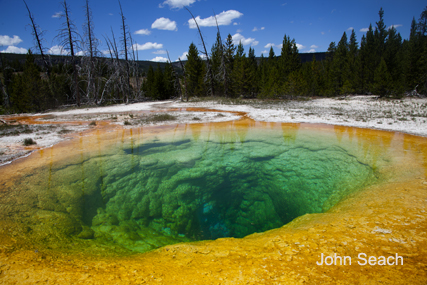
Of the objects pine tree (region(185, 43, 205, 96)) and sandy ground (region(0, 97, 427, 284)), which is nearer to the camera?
sandy ground (region(0, 97, 427, 284))

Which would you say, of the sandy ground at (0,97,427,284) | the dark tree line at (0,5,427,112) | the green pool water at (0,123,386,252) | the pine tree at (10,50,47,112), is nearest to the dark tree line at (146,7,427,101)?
the dark tree line at (0,5,427,112)

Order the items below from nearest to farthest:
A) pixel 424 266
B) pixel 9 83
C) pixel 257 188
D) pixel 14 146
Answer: pixel 424 266 → pixel 257 188 → pixel 14 146 → pixel 9 83

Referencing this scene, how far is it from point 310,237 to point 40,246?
354 centimetres

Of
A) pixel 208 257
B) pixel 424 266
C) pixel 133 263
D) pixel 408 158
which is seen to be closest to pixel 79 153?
pixel 133 263

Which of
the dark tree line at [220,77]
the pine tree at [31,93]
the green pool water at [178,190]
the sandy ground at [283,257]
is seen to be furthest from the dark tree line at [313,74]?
the sandy ground at [283,257]

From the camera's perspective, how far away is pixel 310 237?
8.63 ft

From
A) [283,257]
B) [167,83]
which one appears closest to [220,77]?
[167,83]

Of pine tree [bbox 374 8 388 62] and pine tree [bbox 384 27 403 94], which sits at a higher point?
pine tree [bbox 374 8 388 62]

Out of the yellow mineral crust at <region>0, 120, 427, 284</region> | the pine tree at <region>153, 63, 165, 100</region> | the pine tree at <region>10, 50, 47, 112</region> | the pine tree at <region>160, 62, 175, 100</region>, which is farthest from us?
the pine tree at <region>160, 62, 175, 100</region>

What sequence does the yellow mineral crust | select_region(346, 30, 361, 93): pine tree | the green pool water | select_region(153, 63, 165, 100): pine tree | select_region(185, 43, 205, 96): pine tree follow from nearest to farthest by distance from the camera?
1. the yellow mineral crust
2. the green pool water
3. select_region(346, 30, 361, 93): pine tree
4. select_region(185, 43, 205, 96): pine tree
5. select_region(153, 63, 165, 100): pine tree

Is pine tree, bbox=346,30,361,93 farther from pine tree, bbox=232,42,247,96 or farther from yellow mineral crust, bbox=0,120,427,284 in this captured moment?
yellow mineral crust, bbox=0,120,427,284

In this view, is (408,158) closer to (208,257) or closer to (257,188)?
(257,188)

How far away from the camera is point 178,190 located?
16.0 feet

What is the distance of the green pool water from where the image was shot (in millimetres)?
3482
